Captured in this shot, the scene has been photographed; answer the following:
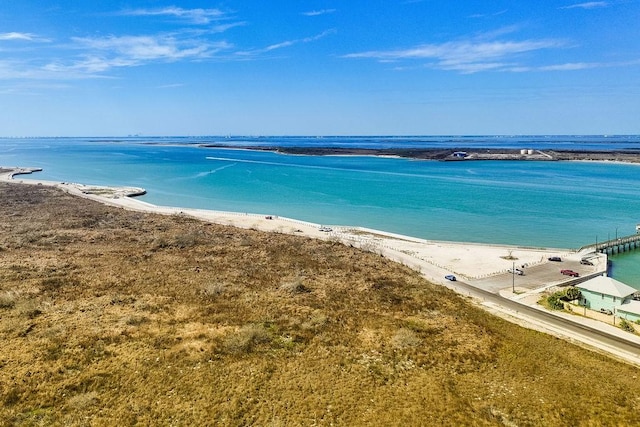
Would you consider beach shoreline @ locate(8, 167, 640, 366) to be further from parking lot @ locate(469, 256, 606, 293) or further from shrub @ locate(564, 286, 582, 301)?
shrub @ locate(564, 286, 582, 301)

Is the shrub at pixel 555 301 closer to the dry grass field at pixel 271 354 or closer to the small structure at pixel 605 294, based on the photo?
the small structure at pixel 605 294

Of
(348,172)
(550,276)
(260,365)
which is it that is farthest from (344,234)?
(348,172)

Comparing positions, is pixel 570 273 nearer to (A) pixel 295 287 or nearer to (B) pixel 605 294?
(B) pixel 605 294

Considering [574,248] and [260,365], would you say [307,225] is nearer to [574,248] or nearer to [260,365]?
[574,248]

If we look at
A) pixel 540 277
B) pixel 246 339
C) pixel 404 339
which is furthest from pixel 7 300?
pixel 540 277

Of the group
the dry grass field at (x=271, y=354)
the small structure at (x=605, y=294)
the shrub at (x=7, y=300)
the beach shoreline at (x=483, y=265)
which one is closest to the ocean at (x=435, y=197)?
the beach shoreline at (x=483, y=265)

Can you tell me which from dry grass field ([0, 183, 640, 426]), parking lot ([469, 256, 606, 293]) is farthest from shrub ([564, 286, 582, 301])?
dry grass field ([0, 183, 640, 426])
